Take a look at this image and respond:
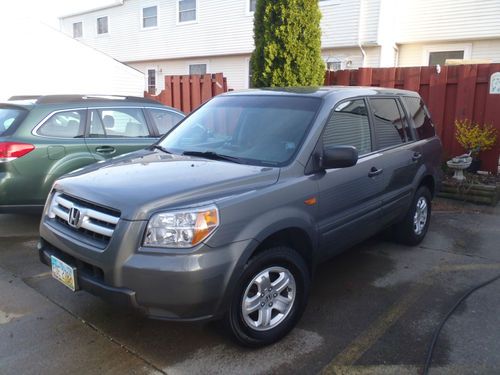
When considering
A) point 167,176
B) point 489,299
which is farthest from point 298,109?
point 489,299

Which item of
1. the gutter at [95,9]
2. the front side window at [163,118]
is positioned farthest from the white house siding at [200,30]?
the front side window at [163,118]

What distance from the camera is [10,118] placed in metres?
5.08

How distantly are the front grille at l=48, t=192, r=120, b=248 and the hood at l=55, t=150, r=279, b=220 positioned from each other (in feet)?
0.17

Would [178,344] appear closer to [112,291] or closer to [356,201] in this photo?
[112,291]

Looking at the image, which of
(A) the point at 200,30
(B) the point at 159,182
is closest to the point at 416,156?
(B) the point at 159,182

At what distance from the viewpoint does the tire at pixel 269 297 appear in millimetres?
2848

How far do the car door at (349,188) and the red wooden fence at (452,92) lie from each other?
4.30m

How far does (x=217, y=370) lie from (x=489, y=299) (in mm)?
2472

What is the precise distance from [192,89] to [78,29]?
15.5 m

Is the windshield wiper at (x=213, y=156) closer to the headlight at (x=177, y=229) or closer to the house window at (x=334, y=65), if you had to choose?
the headlight at (x=177, y=229)

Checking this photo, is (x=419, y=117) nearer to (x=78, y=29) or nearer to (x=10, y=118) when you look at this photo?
(x=10, y=118)

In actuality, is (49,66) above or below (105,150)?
above

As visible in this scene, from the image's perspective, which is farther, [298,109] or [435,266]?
[435,266]

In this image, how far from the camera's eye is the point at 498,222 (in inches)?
243
